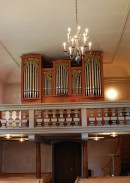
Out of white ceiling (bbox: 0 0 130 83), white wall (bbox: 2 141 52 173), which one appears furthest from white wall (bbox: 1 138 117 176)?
white ceiling (bbox: 0 0 130 83)

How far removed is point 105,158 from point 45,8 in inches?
302

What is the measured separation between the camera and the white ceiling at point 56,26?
28.0ft

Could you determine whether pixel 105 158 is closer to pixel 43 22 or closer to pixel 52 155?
pixel 52 155

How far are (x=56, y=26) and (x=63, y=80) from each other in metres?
2.59

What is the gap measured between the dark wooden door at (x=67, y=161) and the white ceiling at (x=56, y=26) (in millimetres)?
4046

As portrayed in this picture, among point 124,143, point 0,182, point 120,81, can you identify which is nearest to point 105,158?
Result: point 124,143

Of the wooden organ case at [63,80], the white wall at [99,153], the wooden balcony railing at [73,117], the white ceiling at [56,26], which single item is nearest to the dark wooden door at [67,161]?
the white wall at [99,153]

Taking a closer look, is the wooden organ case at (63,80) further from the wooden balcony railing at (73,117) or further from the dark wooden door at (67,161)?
the dark wooden door at (67,161)

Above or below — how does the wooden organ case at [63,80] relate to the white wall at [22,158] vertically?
A: above

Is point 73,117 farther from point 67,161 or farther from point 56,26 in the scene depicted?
point 67,161

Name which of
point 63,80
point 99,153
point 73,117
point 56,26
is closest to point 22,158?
point 99,153

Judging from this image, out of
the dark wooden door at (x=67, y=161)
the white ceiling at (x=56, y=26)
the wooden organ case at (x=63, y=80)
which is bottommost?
the dark wooden door at (x=67, y=161)

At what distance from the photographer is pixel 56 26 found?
387 inches

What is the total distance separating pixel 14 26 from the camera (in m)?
9.76
